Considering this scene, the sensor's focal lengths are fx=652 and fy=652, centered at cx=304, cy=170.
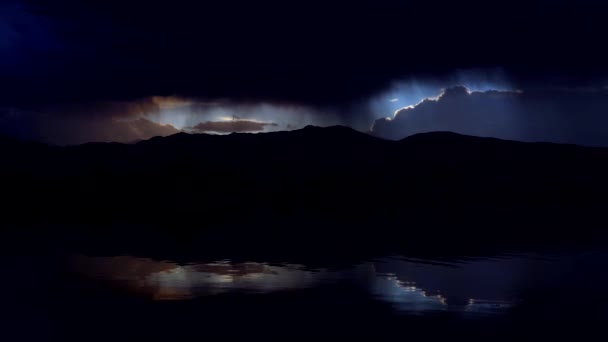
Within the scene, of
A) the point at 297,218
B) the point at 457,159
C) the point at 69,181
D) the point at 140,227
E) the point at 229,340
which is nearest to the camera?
the point at 229,340

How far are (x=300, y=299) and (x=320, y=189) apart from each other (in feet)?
256

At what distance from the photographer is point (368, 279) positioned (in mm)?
18266

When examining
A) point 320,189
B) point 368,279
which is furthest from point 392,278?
point 320,189

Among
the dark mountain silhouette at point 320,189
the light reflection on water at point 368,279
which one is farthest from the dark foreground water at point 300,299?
the dark mountain silhouette at point 320,189

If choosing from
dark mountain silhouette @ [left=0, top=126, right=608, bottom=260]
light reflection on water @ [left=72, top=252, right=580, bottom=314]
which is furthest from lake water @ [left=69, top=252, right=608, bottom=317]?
dark mountain silhouette @ [left=0, top=126, right=608, bottom=260]

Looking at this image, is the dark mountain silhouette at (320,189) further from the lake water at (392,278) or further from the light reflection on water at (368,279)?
the light reflection on water at (368,279)

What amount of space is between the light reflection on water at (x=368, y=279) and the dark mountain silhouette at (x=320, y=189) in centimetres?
552

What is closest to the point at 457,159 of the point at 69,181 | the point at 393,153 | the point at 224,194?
the point at 393,153

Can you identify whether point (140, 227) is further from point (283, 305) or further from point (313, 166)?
point (313, 166)

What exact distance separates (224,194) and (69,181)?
2541 centimetres

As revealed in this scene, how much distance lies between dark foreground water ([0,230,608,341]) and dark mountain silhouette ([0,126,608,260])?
629 cm

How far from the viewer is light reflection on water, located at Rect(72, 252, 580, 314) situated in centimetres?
1548

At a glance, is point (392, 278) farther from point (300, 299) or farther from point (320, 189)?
point (320, 189)

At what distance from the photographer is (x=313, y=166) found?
12512 centimetres
